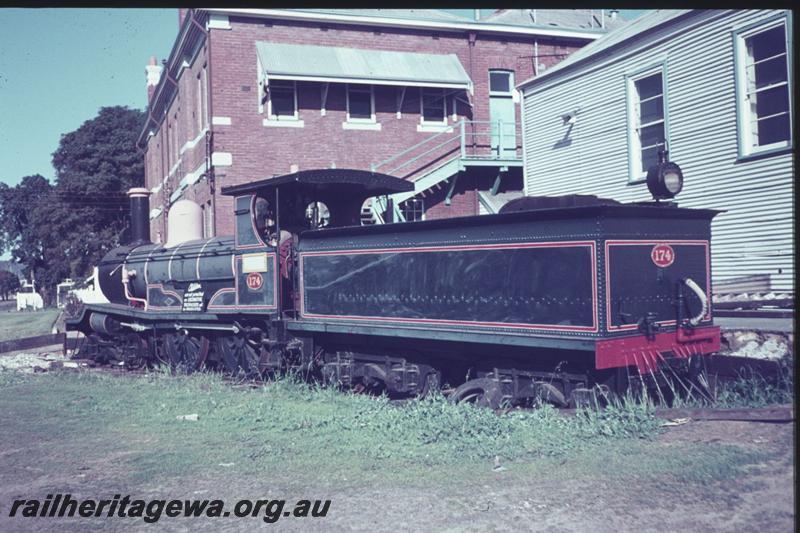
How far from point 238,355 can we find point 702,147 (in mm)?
8872

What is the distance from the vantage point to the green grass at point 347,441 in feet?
16.4

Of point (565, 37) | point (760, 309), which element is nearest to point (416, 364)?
point (760, 309)

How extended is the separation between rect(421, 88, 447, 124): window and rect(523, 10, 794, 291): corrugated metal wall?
4818mm

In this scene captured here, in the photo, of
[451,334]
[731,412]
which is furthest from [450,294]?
[731,412]

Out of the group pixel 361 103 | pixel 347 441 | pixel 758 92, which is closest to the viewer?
pixel 347 441

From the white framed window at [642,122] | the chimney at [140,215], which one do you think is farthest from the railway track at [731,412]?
the chimney at [140,215]

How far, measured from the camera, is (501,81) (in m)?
21.9

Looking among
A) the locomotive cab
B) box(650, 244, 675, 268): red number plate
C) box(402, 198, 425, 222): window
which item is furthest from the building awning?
box(650, 244, 675, 268): red number plate

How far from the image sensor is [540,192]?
1766 cm

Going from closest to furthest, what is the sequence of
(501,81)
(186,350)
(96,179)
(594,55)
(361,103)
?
(186,350) < (594,55) < (361,103) < (501,81) < (96,179)

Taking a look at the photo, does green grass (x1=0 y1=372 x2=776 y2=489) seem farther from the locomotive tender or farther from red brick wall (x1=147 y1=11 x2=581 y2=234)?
red brick wall (x1=147 y1=11 x2=581 y2=234)

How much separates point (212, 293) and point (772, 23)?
974 centimetres

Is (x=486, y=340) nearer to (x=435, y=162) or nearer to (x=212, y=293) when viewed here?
(x=212, y=293)

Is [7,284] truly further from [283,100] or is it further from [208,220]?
[283,100]
